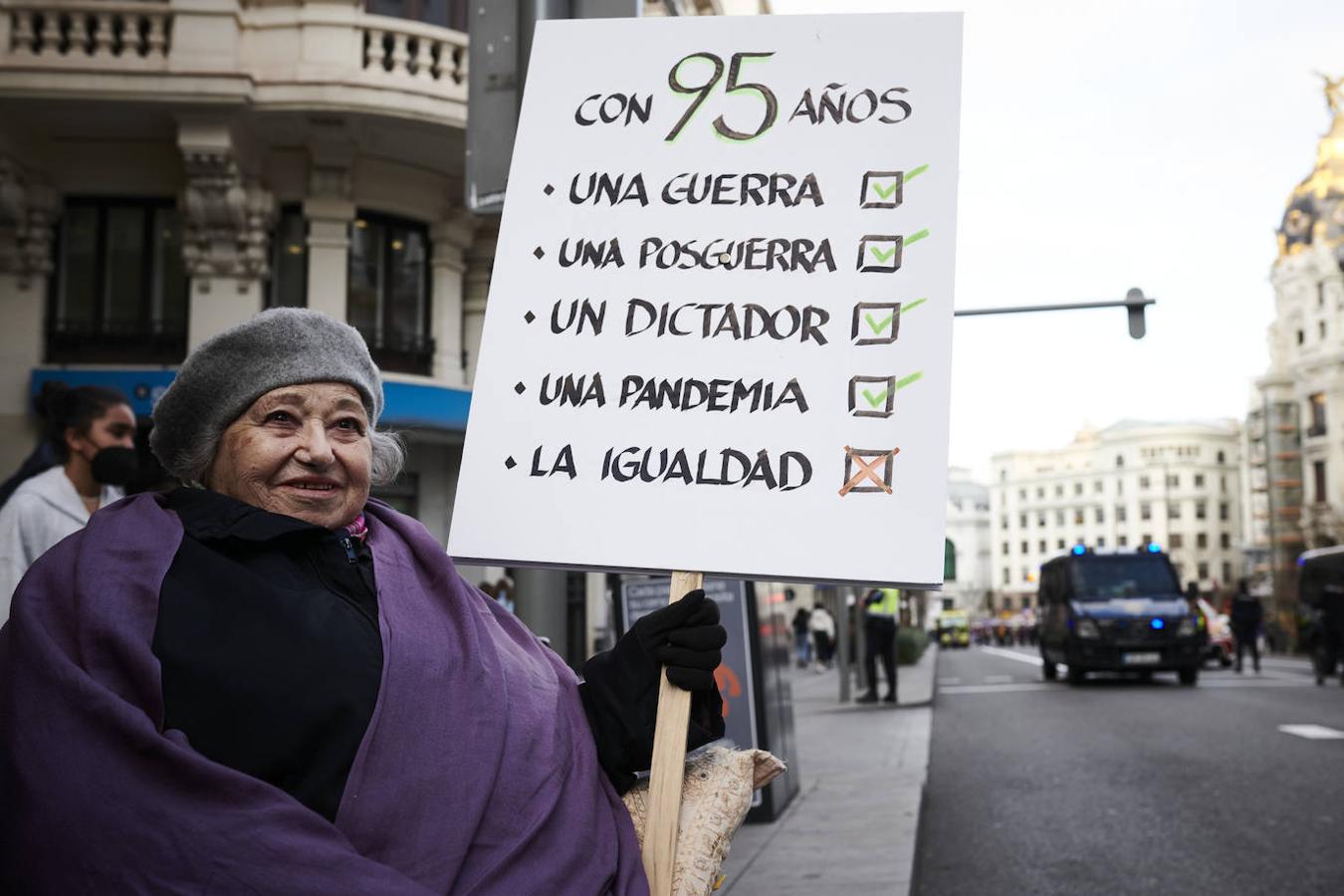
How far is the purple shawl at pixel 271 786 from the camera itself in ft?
5.50

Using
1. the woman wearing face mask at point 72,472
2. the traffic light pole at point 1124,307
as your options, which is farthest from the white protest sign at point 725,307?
the traffic light pole at point 1124,307

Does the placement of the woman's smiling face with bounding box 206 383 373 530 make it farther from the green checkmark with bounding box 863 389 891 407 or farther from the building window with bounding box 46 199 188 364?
the building window with bounding box 46 199 188 364

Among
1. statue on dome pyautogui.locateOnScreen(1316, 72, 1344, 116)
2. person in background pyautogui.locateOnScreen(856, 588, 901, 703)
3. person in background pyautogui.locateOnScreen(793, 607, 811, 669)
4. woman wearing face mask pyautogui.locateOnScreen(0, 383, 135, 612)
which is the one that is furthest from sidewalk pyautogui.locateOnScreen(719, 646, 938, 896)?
statue on dome pyautogui.locateOnScreen(1316, 72, 1344, 116)

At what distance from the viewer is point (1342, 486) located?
71.1 metres

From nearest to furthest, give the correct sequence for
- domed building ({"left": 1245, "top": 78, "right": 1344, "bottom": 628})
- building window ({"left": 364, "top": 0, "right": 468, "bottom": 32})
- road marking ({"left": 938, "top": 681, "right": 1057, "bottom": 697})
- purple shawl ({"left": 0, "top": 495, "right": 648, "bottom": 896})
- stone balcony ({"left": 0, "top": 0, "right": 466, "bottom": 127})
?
1. purple shawl ({"left": 0, "top": 495, "right": 648, "bottom": 896})
2. stone balcony ({"left": 0, "top": 0, "right": 466, "bottom": 127})
3. building window ({"left": 364, "top": 0, "right": 468, "bottom": 32})
4. road marking ({"left": 938, "top": 681, "right": 1057, "bottom": 697})
5. domed building ({"left": 1245, "top": 78, "right": 1344, "bottom": 628})

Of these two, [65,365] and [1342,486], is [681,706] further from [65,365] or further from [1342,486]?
[1342,486]

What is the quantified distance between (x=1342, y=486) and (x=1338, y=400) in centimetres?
690

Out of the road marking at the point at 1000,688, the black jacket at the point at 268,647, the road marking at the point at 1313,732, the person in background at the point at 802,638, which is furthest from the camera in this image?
the person in background at the point at 802,638

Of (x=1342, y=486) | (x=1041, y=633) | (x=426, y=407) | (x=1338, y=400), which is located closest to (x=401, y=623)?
(x=426, y=407)

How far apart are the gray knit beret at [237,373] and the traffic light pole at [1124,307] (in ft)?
49.6

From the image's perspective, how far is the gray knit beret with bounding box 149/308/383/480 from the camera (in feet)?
6.97

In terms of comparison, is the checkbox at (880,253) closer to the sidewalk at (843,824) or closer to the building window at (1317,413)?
the sidewalk at (843,824)

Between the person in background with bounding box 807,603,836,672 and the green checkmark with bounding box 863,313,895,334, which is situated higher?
the green checkmark with bounding box 863,313,895,334

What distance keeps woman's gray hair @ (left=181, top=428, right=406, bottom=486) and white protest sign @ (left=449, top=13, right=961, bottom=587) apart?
0.56ft
